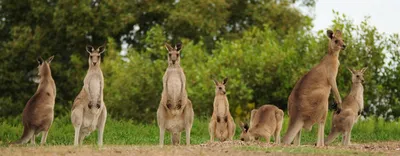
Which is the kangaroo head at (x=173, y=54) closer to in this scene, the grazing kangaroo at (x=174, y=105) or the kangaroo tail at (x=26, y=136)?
the grazing kangaroo at (x=174, y=105)

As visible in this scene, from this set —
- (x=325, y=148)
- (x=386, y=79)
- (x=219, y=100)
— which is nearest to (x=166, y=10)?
(x=386, y=79)

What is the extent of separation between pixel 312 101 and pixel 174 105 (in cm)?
236

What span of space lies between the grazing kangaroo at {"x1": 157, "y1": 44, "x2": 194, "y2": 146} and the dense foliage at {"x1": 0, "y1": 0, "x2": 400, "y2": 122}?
29.5 ft

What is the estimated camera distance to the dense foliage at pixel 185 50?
2478 centimetres

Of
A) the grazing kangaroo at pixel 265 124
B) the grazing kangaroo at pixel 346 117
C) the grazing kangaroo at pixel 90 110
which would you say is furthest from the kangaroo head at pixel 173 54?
the grazing kangaroo at pixel 346 117

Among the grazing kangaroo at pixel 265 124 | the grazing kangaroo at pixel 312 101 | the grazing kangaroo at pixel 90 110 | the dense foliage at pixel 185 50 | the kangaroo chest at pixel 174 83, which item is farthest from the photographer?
the dense foliage at pixel 185 50

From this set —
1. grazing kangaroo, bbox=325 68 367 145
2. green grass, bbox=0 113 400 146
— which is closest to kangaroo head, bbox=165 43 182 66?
green grass, bbox=0 113 400 146

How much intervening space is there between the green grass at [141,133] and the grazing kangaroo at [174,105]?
2.03 m

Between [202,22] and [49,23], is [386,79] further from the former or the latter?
[49,23]

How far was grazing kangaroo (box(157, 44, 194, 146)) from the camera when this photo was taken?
15031 mm

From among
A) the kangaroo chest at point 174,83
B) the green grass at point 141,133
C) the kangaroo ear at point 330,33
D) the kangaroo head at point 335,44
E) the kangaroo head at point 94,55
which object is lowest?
the green grass at point 141,133

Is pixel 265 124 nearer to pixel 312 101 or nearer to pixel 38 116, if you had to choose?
pixel 312 101

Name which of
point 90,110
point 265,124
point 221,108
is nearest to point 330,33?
point 265,124

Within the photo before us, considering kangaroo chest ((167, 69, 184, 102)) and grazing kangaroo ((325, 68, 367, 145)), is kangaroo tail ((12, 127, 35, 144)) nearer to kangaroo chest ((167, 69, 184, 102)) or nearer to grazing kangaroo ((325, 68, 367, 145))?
kangaroo chest ((167, 69, 184, 102))
